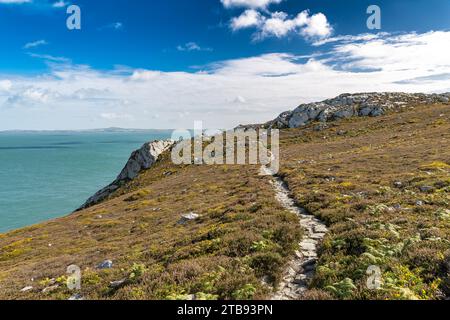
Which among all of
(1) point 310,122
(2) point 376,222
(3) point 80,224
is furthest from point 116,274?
(1) point 310,122

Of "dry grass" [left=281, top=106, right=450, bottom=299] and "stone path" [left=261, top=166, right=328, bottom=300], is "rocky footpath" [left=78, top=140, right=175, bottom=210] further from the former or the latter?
"stone path" [left=261, top=166, right=328, bottom=300]

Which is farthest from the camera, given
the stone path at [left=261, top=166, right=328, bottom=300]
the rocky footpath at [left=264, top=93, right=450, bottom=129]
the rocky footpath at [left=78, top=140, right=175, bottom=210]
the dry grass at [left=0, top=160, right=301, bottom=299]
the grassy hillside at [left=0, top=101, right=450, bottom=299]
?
the rocky footpath at [left=264, top=93, right=450, bottom=129]

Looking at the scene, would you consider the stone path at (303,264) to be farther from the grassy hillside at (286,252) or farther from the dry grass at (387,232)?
the dry grass at (387,232)

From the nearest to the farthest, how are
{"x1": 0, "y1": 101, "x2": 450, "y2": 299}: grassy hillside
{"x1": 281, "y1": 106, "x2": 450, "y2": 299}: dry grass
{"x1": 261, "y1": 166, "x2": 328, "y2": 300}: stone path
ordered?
1. {"x1": 281, "y1": 106, "x2": 450, "y2": 299}: dry grass
2. {"x1": 0, "y1": 101, "x2": 450, "y2": 299}: grassy hillside
3. {"x1": 261, "y1": 166, "x2": 328, "y2": 300}: stone path

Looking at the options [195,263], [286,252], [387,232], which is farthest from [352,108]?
[195,263]

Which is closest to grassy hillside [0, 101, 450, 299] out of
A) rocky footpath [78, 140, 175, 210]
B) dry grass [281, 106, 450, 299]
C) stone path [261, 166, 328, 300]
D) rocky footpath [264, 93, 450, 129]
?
dry grass [281, 106, 450, 299]

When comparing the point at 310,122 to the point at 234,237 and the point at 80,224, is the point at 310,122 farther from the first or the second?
the point at 234,237

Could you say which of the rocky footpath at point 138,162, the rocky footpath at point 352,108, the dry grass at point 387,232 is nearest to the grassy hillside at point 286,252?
the dry grass at point 387,232
